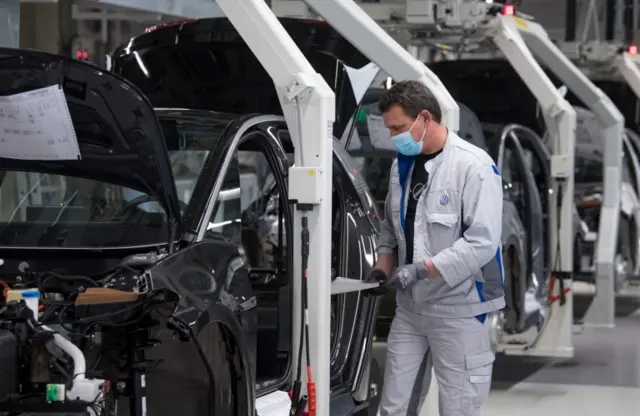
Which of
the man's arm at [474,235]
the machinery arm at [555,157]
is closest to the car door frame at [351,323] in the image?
the man's arm at [474,235]

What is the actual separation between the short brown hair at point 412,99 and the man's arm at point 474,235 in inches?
11.7

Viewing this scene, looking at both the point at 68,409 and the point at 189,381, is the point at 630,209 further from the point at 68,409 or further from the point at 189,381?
the point at 68,409

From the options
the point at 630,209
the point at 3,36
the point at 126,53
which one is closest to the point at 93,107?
the point at 3,36

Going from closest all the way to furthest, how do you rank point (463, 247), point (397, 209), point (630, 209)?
point (463, 247), point (397, 209), point (630, 209)

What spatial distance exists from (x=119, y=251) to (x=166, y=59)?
2.27 meters

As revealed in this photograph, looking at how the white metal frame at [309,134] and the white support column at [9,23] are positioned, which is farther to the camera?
the white support column at [9,23]

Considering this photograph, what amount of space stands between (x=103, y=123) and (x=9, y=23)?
204cm

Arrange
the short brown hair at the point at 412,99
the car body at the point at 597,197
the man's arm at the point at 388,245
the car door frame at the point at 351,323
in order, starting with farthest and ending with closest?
1. the car body at the point at 597,197
2. the car door frame at the point at 351,323
3. the man's arm at the point at 388,245
4. the short brown hair at the point at 412,99

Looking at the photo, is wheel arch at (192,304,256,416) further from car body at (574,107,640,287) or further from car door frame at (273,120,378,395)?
car body at (574,107,640,287)

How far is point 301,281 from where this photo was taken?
16.2ft

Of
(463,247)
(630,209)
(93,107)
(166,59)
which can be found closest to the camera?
(93,107)

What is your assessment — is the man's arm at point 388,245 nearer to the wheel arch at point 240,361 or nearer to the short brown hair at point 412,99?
the short brown hair at point 412,99

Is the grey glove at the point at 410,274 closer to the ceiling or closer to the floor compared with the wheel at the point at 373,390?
closer to the ceiling

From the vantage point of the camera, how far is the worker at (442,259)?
471 centimetres
